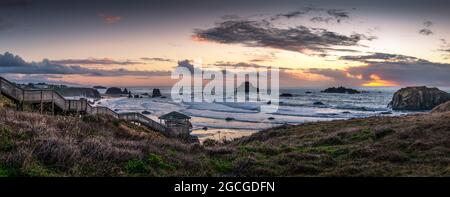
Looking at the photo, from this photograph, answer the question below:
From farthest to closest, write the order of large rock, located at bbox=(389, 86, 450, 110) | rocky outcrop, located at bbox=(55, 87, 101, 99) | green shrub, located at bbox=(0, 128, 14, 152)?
1. rocky outcrop, located at bbox=(55, 87, 101, 99)
2. large rock, located at bbox=(389, 86, 450, 110)
3. green shrub, located at bbox=(0, 128, 14, 152)

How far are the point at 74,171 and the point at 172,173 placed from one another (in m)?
2.49

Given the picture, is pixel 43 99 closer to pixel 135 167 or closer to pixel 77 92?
pixel 135 167

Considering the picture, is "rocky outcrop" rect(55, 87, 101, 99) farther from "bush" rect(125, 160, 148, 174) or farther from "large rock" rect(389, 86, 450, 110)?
"bush" rect(125, 160, 148, 174)

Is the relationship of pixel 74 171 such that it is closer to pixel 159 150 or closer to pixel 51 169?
pixel 51 169

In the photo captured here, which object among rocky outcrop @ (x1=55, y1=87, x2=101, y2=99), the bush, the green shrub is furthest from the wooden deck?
rocky outcrop @ (x1=55, y1=87, x2=101, y2=99)

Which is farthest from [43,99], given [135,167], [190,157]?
[135,167]

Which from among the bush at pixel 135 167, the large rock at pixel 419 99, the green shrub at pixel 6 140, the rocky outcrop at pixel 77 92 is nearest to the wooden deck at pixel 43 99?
the green shrub at pixel 6 140

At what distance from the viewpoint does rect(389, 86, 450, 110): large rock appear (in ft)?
304

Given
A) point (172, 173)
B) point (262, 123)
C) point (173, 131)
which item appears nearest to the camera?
point (172, 173)

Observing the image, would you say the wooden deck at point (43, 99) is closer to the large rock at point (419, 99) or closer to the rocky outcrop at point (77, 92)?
the large rock at point (419, 99)

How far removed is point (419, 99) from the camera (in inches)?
3666

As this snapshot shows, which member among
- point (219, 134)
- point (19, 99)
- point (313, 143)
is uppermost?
point (19, 99)
